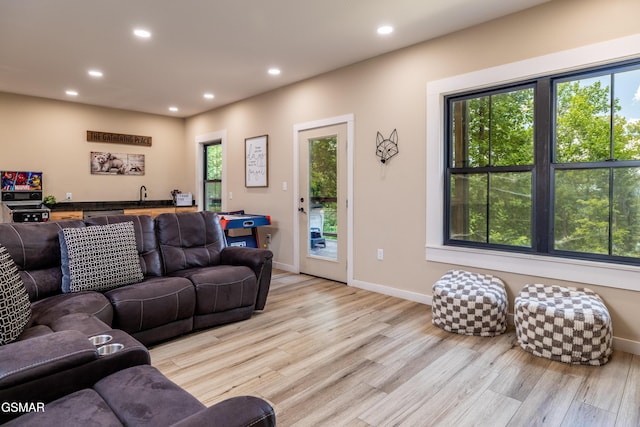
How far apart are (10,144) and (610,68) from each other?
7.58 metres

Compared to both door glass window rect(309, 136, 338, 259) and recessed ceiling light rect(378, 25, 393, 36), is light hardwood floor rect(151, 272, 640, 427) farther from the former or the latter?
recessed ceiling light rect(378, 25, 393, 36)

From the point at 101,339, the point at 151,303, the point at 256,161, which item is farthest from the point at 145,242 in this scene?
the point at 256,161

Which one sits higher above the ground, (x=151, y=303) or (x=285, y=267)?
(x=151, y=303)

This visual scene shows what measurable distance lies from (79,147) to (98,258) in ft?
15.4

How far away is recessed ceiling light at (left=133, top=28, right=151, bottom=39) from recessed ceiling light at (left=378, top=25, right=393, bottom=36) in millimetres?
2227

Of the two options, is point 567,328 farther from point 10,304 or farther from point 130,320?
point 10,304

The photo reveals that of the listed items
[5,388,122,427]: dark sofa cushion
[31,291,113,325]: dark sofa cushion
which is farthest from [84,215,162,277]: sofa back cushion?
[5,388,122,427]: dark sofa cushion

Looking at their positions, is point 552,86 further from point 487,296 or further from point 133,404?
point 133,404

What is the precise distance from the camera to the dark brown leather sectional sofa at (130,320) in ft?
3.82

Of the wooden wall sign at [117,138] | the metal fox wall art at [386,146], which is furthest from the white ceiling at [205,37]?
the wooden wall sign at [117,138]

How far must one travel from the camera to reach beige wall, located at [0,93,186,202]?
5.73m

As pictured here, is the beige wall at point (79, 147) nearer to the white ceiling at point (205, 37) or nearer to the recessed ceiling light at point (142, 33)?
the white ceiling at point (205, 37)

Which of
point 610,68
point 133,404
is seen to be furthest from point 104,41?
point 610,68

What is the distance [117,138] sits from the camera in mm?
6707
